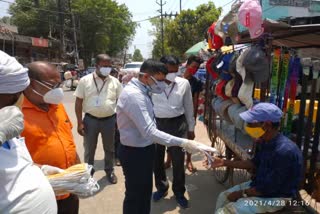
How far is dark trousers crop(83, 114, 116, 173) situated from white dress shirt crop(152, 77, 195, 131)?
3.00ft

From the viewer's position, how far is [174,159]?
394cm

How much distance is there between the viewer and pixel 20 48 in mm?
26688

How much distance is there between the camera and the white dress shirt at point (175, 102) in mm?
3988

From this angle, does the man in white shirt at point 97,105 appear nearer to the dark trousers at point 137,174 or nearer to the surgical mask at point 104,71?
the surgical mask at point 104,71

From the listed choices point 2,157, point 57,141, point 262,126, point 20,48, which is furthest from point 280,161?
point 20,48

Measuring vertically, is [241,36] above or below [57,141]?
above

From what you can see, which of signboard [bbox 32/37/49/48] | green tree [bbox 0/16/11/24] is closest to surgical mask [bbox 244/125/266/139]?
signboard [bbox 32/37/49/48]

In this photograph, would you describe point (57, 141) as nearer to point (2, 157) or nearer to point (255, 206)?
point (2, 157)

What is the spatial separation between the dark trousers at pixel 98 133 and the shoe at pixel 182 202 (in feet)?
4.08

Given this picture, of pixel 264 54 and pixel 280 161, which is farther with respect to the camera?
pixel 264 54

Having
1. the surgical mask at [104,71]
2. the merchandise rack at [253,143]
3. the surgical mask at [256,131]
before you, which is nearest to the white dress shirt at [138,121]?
the surgical mask at [256,131]

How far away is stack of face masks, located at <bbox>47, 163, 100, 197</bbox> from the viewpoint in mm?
1835

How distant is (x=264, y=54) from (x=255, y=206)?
1.21m

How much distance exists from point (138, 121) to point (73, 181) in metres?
1.00
